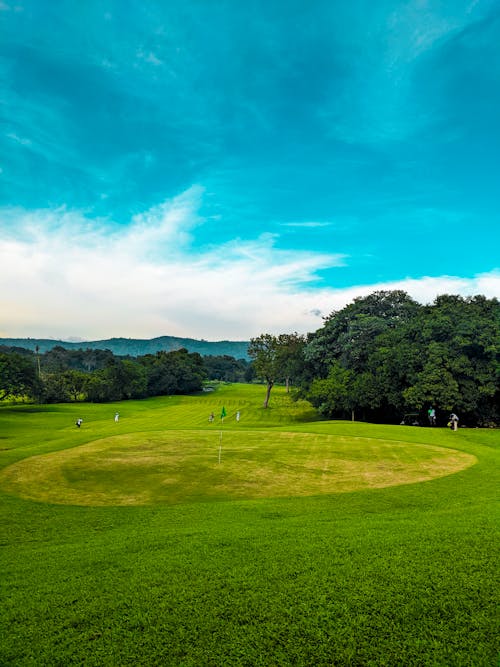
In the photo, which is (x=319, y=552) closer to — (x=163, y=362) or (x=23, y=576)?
(x=23, y=576)

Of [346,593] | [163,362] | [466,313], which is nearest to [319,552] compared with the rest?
[346,593]

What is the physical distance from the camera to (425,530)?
25.5 feet

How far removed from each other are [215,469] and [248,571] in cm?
1068

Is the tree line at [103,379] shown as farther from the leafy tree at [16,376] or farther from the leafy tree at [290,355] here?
the leafy tree at [290,355]

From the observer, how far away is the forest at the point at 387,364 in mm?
36250

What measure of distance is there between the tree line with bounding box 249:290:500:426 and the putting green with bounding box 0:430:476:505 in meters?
16.3

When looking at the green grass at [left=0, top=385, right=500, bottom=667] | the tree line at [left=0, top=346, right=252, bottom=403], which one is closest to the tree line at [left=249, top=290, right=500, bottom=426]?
the green grass at [left=0, top=385, right=500, bottom=667]

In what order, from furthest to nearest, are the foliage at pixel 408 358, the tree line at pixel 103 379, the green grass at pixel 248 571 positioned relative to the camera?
1. the tree line at pixel 103 379
2. the foliage at pixel 408 358
3. the green grass at pixel 248 571

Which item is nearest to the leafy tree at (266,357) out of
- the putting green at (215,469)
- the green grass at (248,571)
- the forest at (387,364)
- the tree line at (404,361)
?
the forest at (387,364)

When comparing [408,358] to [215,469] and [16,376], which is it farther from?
[16,376]

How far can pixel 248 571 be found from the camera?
6.06 meters

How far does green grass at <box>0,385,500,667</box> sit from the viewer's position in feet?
14.4

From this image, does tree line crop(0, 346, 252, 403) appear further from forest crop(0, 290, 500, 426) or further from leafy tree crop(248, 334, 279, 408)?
leafy tree crop(248, 334, 279, 408)

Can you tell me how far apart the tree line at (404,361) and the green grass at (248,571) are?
23555mm
